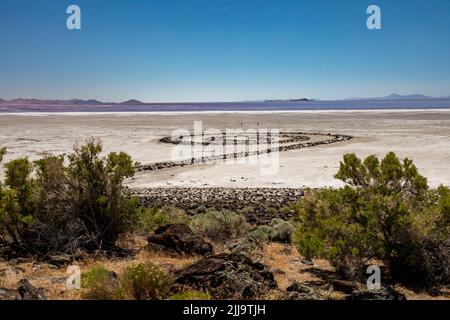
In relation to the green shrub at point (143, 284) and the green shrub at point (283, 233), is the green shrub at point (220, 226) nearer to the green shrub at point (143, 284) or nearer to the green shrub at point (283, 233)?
the green shrub at point (283, 233)

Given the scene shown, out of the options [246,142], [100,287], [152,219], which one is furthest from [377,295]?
[246,142]

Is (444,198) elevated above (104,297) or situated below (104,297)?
above

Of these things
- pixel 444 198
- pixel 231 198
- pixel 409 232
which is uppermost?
pixel 444 198

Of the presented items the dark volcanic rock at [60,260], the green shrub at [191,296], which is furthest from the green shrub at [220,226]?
the green shrub at [191,296]

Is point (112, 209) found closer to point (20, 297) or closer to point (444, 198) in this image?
point (20, 297)

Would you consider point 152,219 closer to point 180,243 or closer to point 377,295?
point 180,243

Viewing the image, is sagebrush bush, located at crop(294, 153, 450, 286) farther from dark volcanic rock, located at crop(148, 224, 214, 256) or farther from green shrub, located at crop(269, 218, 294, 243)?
green shrub, located at crop(269, 218, 294, 243)
